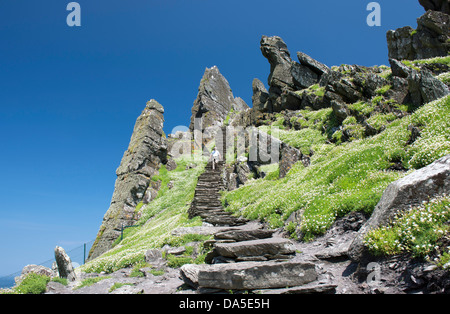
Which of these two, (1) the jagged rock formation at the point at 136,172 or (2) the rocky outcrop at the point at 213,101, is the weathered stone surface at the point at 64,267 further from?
(2) the rocky outcrop at the point at 213,101

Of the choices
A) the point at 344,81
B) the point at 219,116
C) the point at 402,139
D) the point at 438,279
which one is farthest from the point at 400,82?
the point at 219,116

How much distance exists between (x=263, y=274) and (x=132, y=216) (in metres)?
A: 31.3

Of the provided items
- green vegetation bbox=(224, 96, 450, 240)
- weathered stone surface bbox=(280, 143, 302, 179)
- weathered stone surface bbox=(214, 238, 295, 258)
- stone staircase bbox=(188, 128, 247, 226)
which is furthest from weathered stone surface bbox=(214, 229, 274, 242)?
weathered stone surface bbox=(280, 143, 302, 179)

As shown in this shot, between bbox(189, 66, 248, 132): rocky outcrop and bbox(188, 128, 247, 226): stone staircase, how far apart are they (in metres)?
37.8

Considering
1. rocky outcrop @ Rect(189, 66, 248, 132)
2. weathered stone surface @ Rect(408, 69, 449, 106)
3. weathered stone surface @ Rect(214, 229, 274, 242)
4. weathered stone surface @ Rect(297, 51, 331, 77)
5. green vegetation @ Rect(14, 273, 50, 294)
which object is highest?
rocky outcrop @ Rect(189, 66, 248, 132)

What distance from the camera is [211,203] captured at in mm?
23422

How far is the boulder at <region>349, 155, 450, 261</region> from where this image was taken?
6.02m

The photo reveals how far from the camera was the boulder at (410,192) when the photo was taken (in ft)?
19.7

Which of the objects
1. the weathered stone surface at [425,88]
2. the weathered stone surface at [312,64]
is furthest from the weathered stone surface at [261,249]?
the weathered stone surface at [312,64]

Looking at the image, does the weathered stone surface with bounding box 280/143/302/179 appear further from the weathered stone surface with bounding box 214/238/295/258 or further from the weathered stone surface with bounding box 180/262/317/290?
the weathered stone surface with bounding box 180/262/317/290

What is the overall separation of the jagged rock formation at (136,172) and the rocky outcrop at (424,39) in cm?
3650

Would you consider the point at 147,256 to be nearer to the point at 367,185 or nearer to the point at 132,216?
the point at 367,185

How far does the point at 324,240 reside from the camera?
8.91 meters

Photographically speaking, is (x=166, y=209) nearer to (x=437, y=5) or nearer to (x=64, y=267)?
(x=64, y=267)
